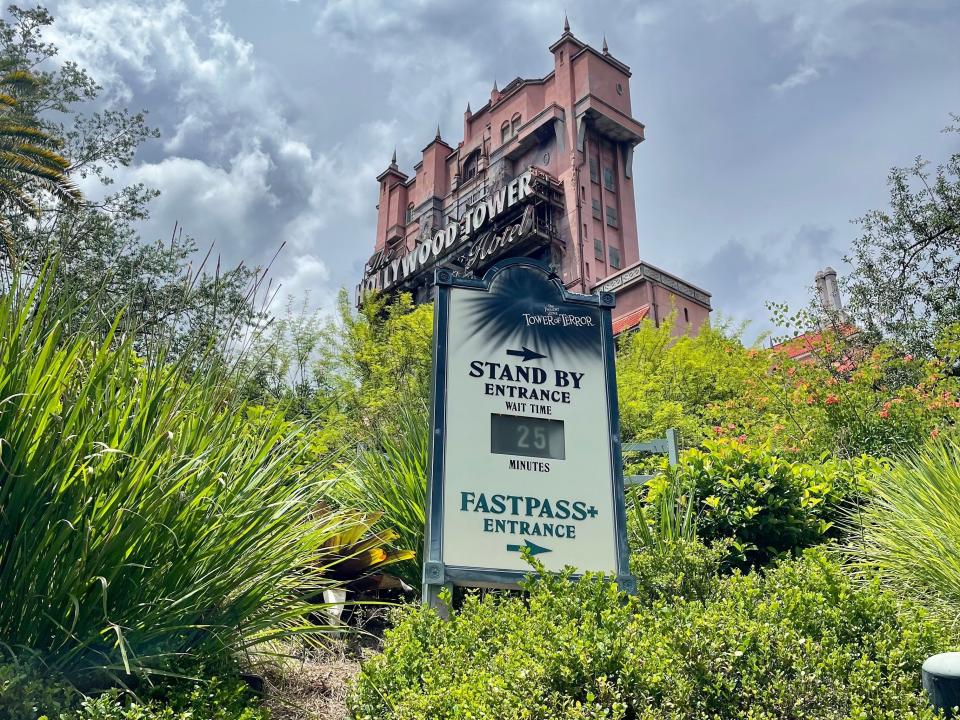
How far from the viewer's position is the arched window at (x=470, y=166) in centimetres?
4309

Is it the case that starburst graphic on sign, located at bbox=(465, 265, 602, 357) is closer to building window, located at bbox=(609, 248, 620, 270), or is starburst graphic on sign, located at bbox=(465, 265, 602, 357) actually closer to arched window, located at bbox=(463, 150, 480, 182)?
building window, located at bbox=(609, 248, 620, 270)

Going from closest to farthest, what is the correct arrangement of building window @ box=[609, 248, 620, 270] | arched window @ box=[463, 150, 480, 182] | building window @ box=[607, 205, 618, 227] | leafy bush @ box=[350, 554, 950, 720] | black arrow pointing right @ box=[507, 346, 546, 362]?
leafy bush @ box=[350, 554, 950, 720] < black arrow pointing right @ box=[507, 346, 546, 362] < building window @ box=[609, 248, 620, 270] < building window @ box=[607, 205, 618, 227] < arched window @ box=[463, 150, 480, 182]

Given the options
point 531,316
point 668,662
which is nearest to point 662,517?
point 531,316

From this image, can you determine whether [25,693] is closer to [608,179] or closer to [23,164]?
[23,164]

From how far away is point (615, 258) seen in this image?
37.2m

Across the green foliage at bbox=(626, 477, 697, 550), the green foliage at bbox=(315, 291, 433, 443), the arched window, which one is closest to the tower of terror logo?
the arched window

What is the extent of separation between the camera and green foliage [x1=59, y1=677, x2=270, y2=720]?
2.82 meters

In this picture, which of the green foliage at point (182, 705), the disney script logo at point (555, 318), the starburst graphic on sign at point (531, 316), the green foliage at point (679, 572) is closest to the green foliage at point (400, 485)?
the starburst graphic on sign at point (531, 316)

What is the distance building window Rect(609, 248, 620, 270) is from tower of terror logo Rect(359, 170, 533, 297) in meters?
4.34

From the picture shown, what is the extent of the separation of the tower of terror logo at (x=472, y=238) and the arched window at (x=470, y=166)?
404cm

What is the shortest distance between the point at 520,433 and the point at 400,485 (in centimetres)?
113

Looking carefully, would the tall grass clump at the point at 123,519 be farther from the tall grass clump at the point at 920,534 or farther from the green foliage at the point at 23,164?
the green foliage at the point at 23,164

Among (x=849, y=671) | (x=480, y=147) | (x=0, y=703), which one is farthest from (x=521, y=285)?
(x=480, y=147)

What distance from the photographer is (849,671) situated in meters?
3.41
